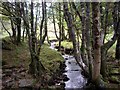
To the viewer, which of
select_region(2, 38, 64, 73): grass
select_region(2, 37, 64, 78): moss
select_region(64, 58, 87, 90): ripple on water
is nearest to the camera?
select_region(64, 58, 87, 90): ripple on water

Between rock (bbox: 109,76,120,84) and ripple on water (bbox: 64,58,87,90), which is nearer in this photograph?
rock (bbox: 109,76,120,84)

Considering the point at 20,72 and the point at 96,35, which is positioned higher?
the point at 96,35

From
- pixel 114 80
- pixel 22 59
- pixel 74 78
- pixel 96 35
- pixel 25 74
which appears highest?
pixel 96 35

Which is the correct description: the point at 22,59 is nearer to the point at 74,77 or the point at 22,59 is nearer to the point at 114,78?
the point at 74,77

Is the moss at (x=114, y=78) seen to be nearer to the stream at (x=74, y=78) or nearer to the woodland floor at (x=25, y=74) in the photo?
the woodland floor at (x=25, y=74)

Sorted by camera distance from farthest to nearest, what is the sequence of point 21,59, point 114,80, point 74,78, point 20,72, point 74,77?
point 21,59 < point 74,77 < point 74,78 < point 20,72 < point 114,80

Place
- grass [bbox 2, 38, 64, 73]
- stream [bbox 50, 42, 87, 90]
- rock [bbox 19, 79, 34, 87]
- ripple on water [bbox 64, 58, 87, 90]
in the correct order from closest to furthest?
rock [bbox 19, 79, 34, 87]
stream [bbox 50, 42, 87, 90]
ripple on water [bbox 64, 58, 87, 90]
grass [bbox 2, 38, 64, 73]

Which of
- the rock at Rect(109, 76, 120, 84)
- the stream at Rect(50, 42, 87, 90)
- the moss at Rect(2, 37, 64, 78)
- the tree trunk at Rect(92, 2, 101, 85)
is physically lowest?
the stream at Rect(50, 42, 87, 90)

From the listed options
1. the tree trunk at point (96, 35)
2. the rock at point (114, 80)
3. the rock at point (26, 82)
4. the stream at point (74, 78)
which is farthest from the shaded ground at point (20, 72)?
the tree trunk at point (96, 35)

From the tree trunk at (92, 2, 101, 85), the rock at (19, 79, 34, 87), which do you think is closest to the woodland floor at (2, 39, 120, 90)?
the rock at (19, 79, 34, 87)

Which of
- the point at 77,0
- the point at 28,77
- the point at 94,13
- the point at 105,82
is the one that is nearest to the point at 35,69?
the point at 28,77

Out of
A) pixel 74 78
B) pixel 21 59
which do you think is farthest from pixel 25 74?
pixel 21 59

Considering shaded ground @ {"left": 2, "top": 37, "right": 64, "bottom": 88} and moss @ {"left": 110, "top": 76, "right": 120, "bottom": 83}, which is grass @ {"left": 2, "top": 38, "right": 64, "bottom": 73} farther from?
moss @ {"left": 110, "top": 76, "right": 120, "bottom": 83}

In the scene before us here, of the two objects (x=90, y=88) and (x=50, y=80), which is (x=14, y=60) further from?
(x=90, y=88)
